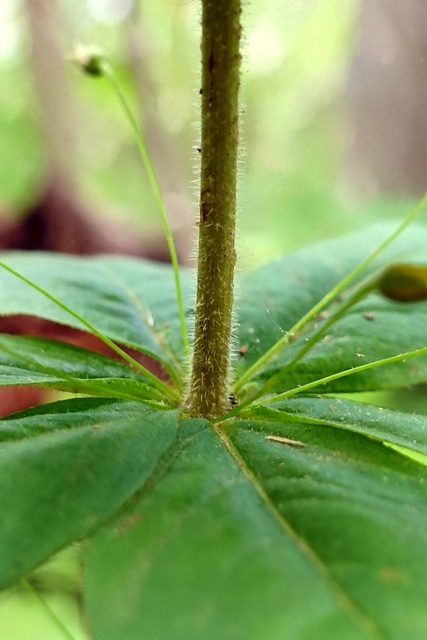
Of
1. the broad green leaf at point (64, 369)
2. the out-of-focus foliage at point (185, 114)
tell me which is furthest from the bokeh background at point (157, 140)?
the broad green leaf at point (64, 369)

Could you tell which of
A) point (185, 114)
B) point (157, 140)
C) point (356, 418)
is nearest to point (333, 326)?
point (356, 418)

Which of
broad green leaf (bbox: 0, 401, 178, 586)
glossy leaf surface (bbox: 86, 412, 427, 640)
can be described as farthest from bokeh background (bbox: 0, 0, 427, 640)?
glossy leaf surface (bbox: 86, 412, 427, 640)

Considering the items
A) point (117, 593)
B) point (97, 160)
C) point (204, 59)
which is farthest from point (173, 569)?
point (97, 160)

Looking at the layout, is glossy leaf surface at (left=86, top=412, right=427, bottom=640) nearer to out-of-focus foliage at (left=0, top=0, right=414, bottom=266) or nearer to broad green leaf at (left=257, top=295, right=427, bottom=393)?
broad green leaf at (left=257, top=295, right=427, bottom=393)

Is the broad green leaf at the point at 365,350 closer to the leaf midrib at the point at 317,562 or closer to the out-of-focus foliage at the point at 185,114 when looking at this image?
the leaf midrib at the point at 317,562

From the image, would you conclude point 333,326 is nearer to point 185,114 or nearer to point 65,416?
point 65,416

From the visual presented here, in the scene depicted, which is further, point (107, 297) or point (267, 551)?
point (107, 297)

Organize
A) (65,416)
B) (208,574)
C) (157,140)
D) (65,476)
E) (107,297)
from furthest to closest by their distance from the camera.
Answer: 1. (157,140)
2. (107,297)
3. (65,416)
4. (65,476)
5. (208,574)
